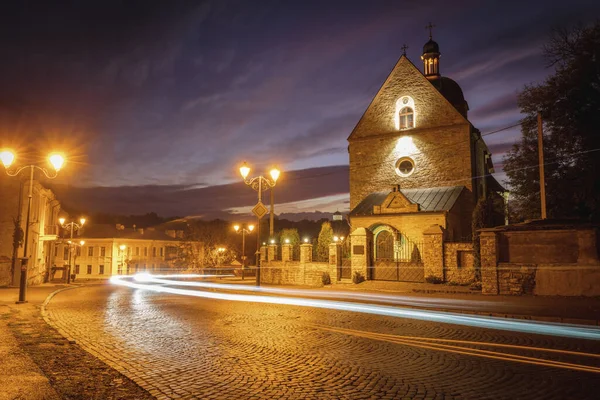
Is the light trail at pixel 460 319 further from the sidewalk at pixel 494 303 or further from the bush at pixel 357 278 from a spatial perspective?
the bush at pixel 357 278

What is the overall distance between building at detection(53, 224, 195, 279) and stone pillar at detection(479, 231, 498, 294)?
48862mm

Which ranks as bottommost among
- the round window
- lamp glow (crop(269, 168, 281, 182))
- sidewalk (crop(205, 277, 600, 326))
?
sidewalk (crop(205, 277, 600, 326))

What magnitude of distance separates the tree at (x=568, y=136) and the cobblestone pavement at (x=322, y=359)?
1816 cm

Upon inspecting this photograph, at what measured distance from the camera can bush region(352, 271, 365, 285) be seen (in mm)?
23312

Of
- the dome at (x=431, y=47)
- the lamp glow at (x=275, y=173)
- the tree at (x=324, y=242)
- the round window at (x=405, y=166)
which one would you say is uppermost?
the dome at (x=431, y=47)

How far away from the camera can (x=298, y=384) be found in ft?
19.2

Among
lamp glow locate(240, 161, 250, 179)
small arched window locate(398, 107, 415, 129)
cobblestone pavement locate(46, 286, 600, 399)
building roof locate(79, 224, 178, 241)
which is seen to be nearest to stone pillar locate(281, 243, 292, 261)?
lamp glow locate(240, 161, 250, 179)

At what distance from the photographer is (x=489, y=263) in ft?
59.1

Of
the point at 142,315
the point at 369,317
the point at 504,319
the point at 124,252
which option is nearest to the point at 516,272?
the point at 504,319

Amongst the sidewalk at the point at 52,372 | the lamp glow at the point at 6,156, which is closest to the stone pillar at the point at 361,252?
the lamp glow at the point at 6,156

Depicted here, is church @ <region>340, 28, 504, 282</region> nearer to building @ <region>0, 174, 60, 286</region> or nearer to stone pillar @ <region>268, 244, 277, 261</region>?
stone pillar @ <region>268, 244, 277, 261</region>

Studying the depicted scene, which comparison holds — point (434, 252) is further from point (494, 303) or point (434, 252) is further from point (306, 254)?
point (306, 254)

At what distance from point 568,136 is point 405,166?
1090 cm

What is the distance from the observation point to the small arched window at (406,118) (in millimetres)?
32594
